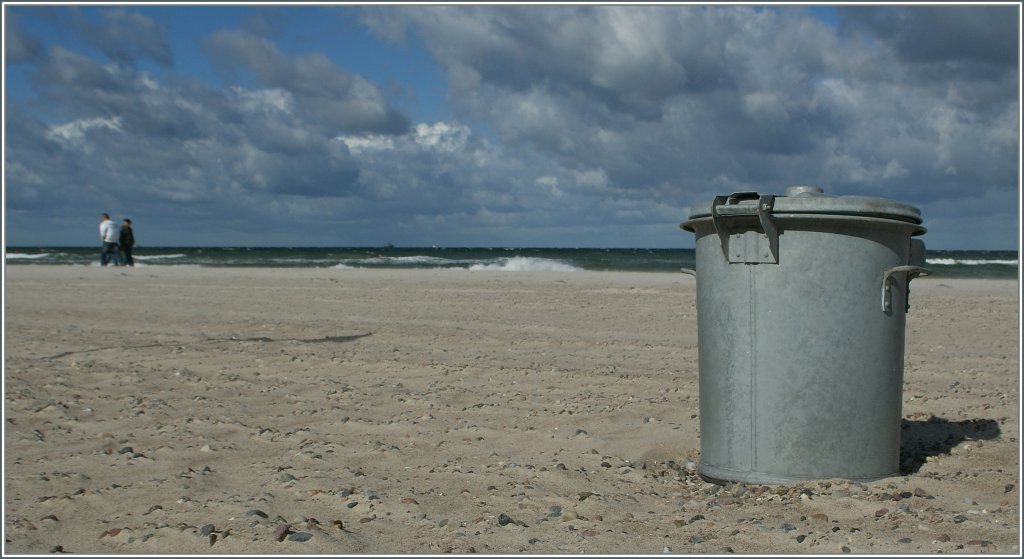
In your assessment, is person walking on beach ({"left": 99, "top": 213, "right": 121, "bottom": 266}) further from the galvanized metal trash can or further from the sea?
the galvanized metal trash can

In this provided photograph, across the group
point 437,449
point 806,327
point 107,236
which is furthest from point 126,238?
point 806,327

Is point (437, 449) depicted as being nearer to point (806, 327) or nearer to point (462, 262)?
point (806, 327)

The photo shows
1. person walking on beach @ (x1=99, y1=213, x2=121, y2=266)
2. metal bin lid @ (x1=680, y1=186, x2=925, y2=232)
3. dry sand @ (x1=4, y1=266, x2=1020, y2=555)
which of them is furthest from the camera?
person walking on beach @ (x1=99, y1=213, x2=121, y2=266)

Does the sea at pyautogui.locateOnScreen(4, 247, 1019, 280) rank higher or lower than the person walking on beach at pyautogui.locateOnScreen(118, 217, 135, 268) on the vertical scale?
lower

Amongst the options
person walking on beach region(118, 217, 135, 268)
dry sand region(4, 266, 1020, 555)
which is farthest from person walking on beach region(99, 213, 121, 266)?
dry sand region(4, 266, 1020, 555)

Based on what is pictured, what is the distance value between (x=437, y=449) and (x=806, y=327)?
2116 mm

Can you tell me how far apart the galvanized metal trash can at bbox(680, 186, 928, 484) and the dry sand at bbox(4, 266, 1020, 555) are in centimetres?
17

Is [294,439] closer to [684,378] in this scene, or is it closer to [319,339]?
[684,378]

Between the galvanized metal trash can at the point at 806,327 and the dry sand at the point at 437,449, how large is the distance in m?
0.17

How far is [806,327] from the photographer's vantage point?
152 inches

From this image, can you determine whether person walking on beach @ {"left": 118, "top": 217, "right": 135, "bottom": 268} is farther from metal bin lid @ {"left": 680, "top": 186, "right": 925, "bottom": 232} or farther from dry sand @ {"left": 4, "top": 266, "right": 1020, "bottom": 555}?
metal bin lid @ {"left": 680, "top": 186, "right": 925, "bottom": 232}

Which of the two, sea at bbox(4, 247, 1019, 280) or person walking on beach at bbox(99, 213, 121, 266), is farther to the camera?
sea at bbox(4, 247, 1019, 280)

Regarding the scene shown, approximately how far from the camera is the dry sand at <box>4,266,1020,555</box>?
3377mm

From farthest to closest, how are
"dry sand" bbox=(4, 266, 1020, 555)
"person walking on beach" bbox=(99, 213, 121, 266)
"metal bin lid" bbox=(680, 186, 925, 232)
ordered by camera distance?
"person walking on beach" bbox=(99, 213, 121, 266) < "metal bin lid" bbox=(680, 186, 925, 232) < "dry sand" bbox=(4, 266, 1020, 555)
